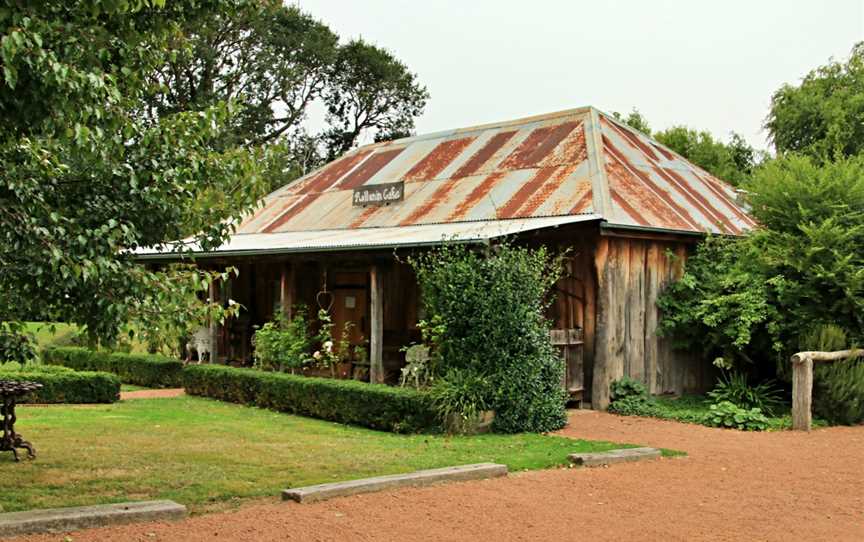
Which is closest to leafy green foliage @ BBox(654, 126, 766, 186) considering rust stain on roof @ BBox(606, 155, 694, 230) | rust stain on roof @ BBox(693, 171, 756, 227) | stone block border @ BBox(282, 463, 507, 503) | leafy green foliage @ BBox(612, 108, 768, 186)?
leafy green foliage @ BBox(612, 108, 768, 186)

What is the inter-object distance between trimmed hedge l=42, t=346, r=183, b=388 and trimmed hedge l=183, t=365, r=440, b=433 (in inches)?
39.5

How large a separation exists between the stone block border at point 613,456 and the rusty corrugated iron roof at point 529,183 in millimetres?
4478

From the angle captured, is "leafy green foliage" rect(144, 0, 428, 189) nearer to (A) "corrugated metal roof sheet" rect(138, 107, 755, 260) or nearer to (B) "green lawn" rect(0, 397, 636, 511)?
(A) "corrugated metal roof sheet" rect(138, 107, 755, 260)

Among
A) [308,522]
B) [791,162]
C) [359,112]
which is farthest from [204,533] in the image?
[359,112]

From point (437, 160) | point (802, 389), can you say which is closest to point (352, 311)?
point (437, 160)

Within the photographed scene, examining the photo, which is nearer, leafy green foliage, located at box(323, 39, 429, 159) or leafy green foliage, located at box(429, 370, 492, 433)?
leafy green foliage, located at box(429, 370, 492, 433)

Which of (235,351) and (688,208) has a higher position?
(688,208)

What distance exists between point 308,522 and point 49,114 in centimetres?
323

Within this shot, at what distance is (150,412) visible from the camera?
1361 cm

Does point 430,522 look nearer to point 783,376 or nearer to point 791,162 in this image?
point 783,376

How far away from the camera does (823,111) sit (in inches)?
1193

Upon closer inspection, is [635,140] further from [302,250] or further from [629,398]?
[302,250]

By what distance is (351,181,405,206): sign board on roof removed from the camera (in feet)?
58.4

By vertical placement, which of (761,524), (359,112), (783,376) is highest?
(359,112)
